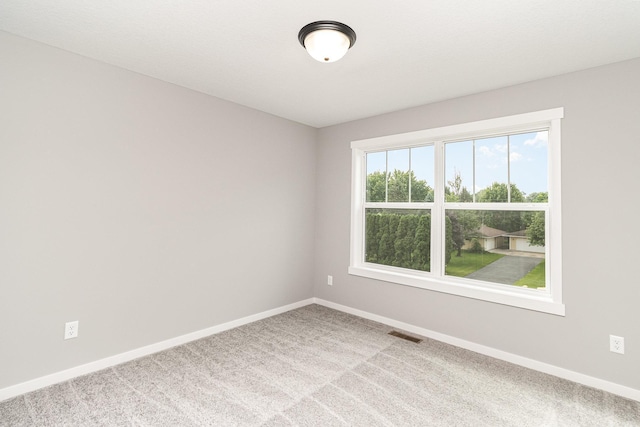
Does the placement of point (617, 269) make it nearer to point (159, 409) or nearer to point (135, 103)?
point (159, 409)

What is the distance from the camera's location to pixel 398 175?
3736mm

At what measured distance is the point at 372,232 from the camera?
3957 mm

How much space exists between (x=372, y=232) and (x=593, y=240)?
7.00ft

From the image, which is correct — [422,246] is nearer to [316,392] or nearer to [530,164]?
[530,164]

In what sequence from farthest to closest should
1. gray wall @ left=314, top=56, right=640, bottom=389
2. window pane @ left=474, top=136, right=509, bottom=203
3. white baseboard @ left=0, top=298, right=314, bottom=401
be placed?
window pane @ left=474, top=136, right=509, bottom=203
gray wall @ left=314, top=56, right=640, bottom=389
white baseboard @ left=0, top=298, right=314, bottom=401

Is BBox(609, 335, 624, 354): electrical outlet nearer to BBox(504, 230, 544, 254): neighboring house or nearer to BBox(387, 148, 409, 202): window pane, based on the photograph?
BBox(504, 230, 544, 254): neighboring house

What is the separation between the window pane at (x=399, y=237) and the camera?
3496 mm

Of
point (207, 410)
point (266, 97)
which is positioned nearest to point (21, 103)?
point (266, 97)

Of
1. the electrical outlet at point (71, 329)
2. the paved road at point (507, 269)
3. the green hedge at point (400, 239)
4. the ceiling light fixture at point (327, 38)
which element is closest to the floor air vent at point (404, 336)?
the green hedge at point (400, 239)

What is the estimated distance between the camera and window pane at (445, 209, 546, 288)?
110 inches

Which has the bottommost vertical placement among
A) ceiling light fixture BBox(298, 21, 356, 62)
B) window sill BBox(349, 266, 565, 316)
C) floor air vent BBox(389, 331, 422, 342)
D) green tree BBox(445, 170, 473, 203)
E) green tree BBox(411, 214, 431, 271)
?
floor air vent BBox(389, 331, 422, 342)

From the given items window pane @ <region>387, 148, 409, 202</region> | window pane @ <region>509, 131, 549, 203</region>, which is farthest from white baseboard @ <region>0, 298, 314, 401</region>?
window pane @ <region>509, 131, 549, 203</region>

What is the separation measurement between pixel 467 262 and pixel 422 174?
1.07 meters

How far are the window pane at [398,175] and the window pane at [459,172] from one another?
1.56 ft
